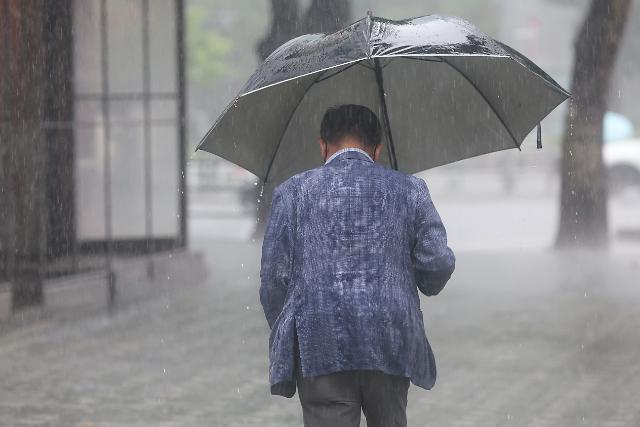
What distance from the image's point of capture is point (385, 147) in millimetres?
4535

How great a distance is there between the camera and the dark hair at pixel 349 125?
3770mm

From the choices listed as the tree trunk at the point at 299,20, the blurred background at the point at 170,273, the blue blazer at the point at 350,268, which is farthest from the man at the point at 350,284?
the tree trunk at the point at 299,20

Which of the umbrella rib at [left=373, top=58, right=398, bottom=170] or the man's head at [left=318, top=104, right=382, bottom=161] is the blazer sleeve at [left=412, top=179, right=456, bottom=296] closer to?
the man's head at [left=318, top=104, right=382, bottom=161]

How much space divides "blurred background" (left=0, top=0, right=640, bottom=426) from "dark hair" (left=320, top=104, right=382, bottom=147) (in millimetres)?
3141

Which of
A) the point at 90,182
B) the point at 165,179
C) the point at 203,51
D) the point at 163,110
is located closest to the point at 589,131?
the point at 165,179

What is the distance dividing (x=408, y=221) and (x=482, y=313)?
748 cm

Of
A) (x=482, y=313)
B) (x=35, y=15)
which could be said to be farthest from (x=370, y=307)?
(x=35, y=15)

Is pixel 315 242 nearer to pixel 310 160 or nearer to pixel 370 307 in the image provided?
pixel 370 307

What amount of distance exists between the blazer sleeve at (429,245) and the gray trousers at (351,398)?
1.05ft

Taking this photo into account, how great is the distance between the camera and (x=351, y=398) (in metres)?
3.66

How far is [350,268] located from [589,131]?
1291cm

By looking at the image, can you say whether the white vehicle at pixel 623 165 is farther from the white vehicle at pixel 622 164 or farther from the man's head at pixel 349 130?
the man's head at pixel 349 130

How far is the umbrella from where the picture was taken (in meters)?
4.21

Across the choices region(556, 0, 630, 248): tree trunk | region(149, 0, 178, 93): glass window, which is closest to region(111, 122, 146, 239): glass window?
region(149, 0, 178, 93): glass window
